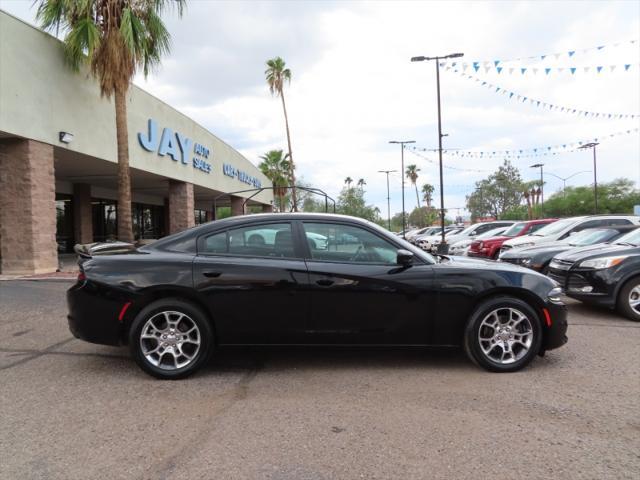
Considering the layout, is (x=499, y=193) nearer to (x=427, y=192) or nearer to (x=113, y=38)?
(x=427, y=192)

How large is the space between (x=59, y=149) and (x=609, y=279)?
1304cm

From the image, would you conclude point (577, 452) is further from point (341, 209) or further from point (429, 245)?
point (341, 209)

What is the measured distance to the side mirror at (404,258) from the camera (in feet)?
13.4

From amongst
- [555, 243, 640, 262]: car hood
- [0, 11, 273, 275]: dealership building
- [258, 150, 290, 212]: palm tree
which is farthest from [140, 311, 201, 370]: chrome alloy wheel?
[258, 150, 290, 212]: palm tree

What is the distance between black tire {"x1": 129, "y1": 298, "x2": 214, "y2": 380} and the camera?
4016 millimetres

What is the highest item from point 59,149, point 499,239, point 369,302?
point 59,149

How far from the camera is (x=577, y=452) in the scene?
275cm

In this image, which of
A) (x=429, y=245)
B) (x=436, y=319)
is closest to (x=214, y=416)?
(x=436, y=319)

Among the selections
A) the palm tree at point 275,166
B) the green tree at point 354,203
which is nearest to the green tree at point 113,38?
the palm tree at point 275,166

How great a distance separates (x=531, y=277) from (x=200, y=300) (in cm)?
304

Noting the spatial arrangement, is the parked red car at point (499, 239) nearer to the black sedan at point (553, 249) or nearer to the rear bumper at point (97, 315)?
the black sedan at point (553, 249)

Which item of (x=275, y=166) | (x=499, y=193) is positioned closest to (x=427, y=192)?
(x=499, y=193)

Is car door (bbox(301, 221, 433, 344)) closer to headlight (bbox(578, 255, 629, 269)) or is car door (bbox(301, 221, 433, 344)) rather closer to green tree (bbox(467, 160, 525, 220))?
headlight (bbox(578, 255, 629, 269))

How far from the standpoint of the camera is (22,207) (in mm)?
11023
